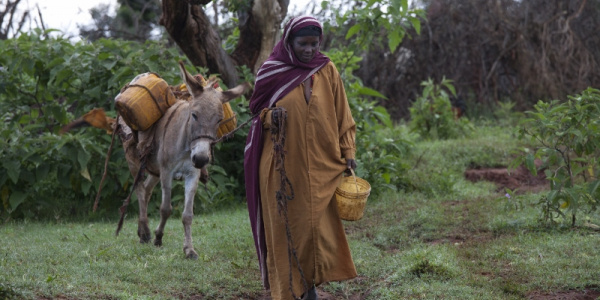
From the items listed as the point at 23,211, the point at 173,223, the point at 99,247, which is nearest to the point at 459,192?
the point at 173,223

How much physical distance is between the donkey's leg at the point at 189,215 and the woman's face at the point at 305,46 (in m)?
1.85

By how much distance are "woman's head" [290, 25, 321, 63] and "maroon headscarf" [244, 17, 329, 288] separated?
0.02 m

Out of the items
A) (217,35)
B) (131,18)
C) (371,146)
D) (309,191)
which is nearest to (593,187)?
(309,191)

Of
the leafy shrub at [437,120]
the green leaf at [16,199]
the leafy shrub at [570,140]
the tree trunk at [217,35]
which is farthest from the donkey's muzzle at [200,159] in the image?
the leafy shrub at [437,120]

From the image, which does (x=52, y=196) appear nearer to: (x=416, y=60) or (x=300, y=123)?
(x=300, y=123)

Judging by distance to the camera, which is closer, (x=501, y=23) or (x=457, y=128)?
(x=457, y=128)

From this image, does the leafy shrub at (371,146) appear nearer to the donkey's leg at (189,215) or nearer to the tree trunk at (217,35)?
the tree trunk at (217,35)

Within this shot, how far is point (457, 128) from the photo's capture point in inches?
456

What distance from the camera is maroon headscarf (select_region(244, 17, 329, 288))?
4.15m

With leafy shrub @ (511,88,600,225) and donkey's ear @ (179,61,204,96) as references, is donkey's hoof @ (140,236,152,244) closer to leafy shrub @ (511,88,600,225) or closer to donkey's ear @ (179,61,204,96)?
donkey's ear @ (179,61,204,96)

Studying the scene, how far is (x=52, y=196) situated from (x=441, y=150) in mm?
5311

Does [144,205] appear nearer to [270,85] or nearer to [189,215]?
[189,215]

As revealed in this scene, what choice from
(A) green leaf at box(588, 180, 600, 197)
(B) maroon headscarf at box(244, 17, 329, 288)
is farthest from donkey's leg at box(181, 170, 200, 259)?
(A) green leaf at box(588, 180, 600, 197)

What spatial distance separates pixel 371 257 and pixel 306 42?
2.19 m
